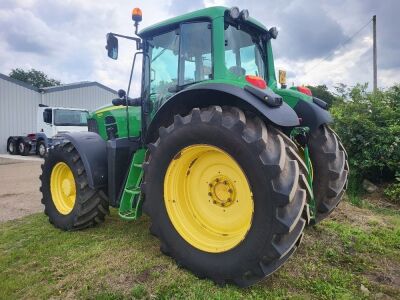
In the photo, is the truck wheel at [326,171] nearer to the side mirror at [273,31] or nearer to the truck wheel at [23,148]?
the side mirror at [273,31]

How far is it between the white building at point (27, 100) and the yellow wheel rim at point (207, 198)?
20.6 metres

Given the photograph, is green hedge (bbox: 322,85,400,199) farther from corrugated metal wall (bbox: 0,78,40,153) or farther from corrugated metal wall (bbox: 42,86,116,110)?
corrugated metal wall (bbox: 42,86,116,110)

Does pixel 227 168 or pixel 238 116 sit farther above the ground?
pixel 238 116

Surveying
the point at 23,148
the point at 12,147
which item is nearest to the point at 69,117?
the point at 23,148

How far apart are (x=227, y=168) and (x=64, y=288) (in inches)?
66.2

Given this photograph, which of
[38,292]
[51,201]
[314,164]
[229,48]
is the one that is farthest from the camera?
[51,201]

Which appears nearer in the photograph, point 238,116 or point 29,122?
point 238,116

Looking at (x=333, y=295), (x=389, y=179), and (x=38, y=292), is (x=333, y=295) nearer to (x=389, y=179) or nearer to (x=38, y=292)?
(x=38, y=292)

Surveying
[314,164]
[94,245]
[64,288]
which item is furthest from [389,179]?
[64,288]

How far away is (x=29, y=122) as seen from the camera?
22266 mm

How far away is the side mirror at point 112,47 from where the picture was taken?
412 cm

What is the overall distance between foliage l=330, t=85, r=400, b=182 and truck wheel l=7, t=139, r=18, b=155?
57.6 ft

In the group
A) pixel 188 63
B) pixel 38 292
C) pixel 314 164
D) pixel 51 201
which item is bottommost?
pixel 38 292

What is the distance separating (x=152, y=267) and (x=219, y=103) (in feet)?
Answer: 5.29
